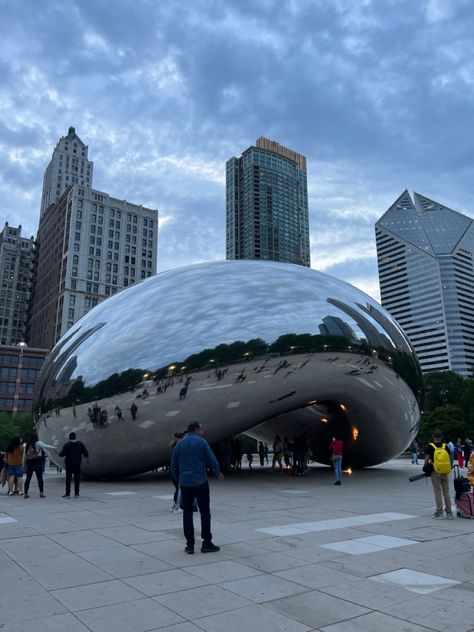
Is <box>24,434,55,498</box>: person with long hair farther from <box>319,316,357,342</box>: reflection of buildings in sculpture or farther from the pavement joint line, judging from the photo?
<box>319,316,357,342</box>: reflection of buildings in sculpture

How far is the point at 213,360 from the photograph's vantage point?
35.3ft

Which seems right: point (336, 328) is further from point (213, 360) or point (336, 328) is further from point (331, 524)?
point (331, 524)

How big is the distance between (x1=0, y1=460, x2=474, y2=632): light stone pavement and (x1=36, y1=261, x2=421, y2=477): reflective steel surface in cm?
269

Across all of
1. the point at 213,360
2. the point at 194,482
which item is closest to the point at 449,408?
the point at 213,360

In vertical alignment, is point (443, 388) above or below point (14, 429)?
above

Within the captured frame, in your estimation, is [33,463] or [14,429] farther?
[14,429]

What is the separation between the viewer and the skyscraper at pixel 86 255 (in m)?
113

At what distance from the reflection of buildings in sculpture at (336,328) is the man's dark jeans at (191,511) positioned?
6.85 meters

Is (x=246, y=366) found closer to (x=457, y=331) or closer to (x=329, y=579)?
(x=329, y=579)

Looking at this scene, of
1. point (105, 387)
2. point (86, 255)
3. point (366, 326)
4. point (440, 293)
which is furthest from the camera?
point (440, 293)

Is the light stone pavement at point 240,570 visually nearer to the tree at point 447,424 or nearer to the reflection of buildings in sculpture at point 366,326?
the reflection of buildings in sculpture at point 366,326

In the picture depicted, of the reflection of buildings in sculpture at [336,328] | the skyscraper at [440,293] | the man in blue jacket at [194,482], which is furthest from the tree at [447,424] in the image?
the skyscraper at [440,293]

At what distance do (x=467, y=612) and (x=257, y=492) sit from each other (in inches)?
284

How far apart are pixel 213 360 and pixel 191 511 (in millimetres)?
5624
